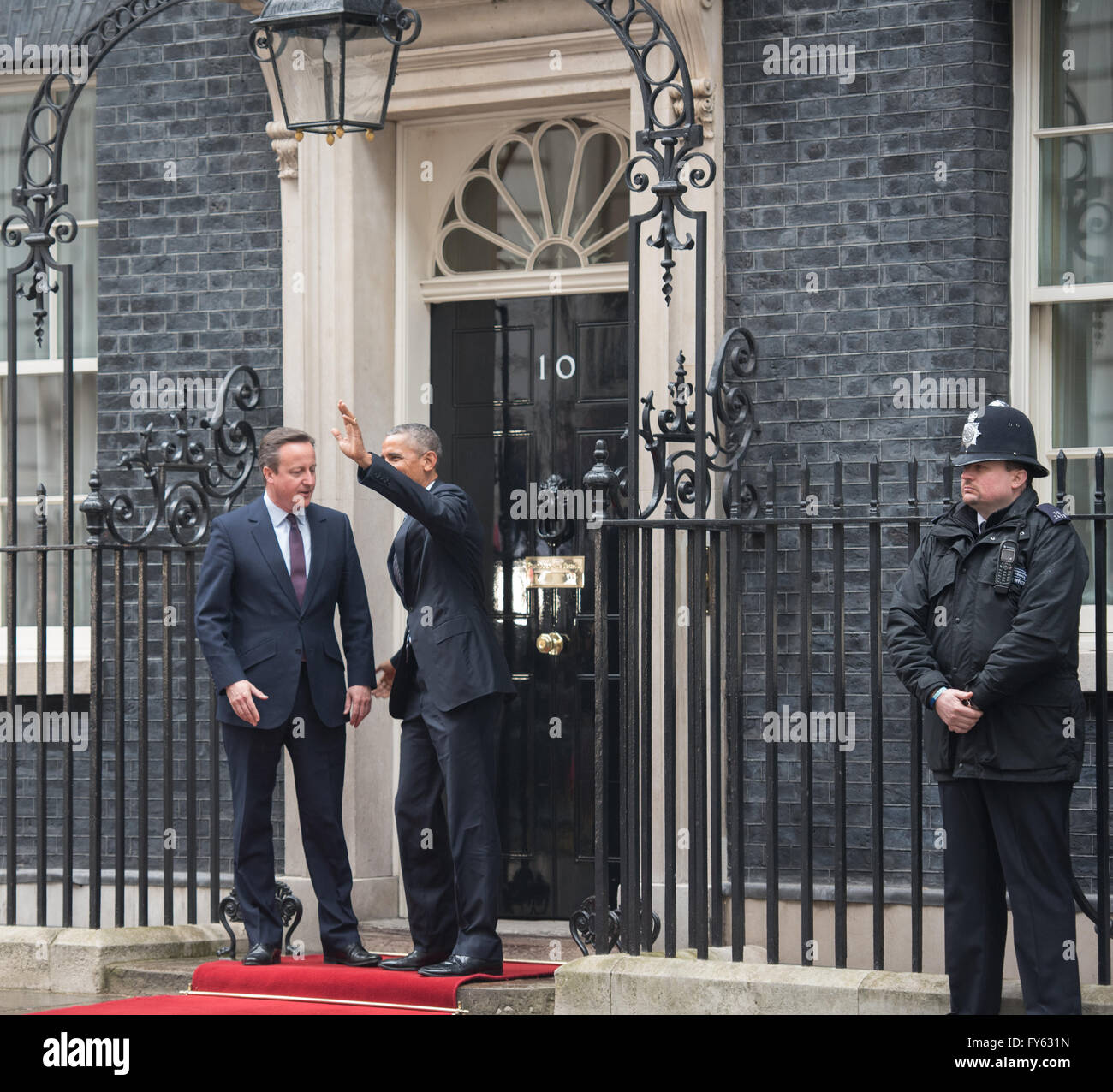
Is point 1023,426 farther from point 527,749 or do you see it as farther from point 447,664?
point 527,749

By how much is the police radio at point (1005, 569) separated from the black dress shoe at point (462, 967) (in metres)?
2.43

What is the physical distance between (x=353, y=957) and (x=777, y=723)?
1.96 m

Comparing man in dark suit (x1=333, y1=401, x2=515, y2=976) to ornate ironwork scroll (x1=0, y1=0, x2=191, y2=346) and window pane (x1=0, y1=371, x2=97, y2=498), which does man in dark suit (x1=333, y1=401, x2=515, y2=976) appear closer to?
ornate ironwork scroll (x1=0, y1=0, x2=191, y2=346)

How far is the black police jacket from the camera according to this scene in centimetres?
625

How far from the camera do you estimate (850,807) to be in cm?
823

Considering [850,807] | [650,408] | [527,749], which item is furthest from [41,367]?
[850,807]

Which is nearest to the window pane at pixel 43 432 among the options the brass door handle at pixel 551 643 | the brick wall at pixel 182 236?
the brick wall at pixel 182 236

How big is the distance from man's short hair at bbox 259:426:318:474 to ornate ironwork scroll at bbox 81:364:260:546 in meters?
0.88

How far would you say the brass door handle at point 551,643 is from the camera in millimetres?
9086

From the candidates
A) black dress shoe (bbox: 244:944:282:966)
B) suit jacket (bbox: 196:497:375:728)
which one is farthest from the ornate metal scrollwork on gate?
black dress shoe (bbox: 244:944:282:966)

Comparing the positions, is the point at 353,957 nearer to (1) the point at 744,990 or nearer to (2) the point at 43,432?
(1) the point at 744,990
